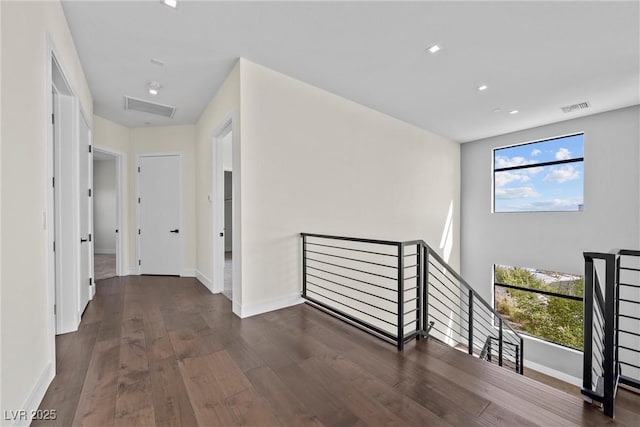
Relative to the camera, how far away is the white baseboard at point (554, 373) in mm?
4996

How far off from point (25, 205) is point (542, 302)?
24.8 ft

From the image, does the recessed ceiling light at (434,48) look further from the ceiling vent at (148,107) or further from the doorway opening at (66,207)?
the ceiling vent at (148,107)

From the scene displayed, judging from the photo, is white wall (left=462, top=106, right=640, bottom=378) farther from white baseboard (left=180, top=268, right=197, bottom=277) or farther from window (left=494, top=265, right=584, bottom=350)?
white baseboard (left=180, top=268, right=197, bottom=277)

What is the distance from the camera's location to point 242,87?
2973mm

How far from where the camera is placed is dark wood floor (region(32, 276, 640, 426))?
156 centimetres

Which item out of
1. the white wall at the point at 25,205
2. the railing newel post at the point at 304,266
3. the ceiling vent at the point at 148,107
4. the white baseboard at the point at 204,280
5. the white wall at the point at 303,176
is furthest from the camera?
the white baseboard at the point at 204,280

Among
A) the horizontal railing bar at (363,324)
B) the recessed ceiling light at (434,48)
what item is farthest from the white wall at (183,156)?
the recessed ceiling light at (434,48)

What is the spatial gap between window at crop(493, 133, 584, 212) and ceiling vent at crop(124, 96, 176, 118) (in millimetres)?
6374

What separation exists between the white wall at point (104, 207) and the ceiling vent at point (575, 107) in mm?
9945

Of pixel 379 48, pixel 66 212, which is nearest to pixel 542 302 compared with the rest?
pixel 379 48

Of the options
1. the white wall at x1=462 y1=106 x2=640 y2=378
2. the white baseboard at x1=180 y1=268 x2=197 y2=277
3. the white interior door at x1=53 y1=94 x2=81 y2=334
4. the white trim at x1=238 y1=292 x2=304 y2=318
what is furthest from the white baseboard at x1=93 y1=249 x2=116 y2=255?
the white wall at x1=462 y1=106 x2=640 y2=378

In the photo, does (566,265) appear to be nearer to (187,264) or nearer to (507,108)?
(507,108)

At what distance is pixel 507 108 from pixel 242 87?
401cm

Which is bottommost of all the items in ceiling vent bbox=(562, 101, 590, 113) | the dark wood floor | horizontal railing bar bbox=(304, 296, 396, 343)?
the dark wood floor
